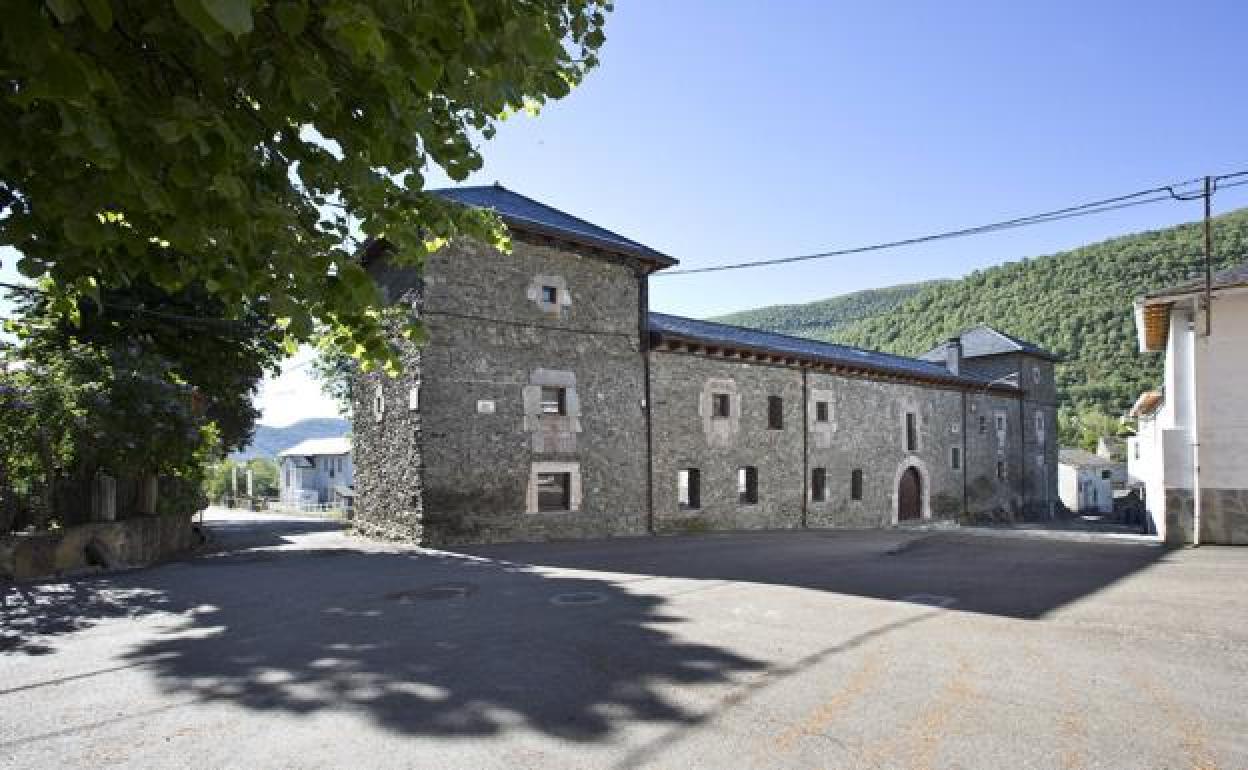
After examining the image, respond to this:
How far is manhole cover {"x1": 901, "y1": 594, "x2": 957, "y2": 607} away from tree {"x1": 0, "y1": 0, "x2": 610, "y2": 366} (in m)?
6.59

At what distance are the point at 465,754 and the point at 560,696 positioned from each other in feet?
3.18

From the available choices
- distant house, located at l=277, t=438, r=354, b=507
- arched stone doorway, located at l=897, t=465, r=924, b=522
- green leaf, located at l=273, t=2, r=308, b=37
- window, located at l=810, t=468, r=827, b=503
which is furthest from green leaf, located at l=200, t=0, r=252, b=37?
distant house, located at l=277, t=438, r=354, b=507

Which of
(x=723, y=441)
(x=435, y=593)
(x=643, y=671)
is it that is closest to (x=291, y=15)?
(x=643, y=671)

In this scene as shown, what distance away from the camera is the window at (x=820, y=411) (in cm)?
2208

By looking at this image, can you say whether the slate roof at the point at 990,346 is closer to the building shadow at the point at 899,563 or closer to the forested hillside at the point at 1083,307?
the building shadow at the point at 899,563

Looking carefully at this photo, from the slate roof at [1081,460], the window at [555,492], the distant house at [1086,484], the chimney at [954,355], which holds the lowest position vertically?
the distant house at [1086,484]

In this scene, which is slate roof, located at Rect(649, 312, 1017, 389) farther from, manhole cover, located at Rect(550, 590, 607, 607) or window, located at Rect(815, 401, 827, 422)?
manhole cover, located at Rect(550, 590, 607, 607)

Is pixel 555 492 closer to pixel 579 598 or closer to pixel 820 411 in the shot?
pixel 820 411

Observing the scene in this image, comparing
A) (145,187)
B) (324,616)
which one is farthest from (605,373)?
(145,187)

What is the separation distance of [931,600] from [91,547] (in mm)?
13170

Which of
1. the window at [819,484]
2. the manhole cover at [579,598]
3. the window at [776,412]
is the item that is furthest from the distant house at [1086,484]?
the manhole cover at [579,598]

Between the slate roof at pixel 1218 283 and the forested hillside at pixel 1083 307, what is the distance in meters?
59.2

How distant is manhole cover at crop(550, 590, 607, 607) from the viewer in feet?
25.3

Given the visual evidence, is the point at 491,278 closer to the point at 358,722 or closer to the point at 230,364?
the point at 230,364
